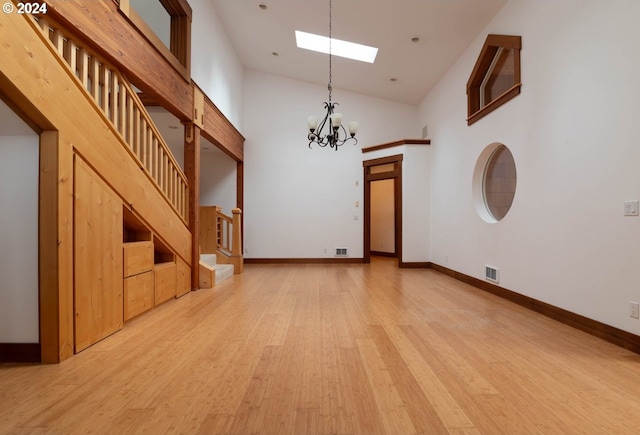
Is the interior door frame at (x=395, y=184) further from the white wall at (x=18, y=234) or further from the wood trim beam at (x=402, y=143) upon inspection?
the white wall at (x=18, y=234)

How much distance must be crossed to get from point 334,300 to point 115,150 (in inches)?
112

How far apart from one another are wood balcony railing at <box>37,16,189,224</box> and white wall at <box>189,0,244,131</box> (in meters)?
1.48

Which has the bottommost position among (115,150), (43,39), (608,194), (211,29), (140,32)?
(608,194)

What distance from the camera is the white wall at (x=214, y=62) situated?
464 cm

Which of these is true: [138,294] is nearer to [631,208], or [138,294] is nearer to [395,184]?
[631,208]

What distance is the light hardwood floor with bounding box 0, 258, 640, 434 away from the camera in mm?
1525

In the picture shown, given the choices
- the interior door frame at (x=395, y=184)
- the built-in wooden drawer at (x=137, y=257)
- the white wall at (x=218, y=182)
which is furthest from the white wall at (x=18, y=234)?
the interior door frame at (x=395, y=184)

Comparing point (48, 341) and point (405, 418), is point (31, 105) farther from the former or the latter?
point (405, 418)

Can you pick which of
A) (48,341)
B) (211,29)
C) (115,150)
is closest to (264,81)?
(211,29)

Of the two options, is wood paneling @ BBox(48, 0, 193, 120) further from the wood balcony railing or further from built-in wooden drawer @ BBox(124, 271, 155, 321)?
built-in wooden drawer @ BBox(124, 271, 155, 321)

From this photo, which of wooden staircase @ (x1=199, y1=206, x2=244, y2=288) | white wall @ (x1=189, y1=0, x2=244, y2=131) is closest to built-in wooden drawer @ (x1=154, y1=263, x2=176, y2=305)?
wooden staircase @ (x1=199, y1=206, x2=244, y2=288)

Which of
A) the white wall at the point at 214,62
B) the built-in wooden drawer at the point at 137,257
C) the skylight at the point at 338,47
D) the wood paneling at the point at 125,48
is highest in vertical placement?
the skylight at the point at 338,47

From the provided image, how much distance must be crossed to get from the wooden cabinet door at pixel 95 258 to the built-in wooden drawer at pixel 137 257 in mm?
109

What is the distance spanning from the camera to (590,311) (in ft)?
9.17
